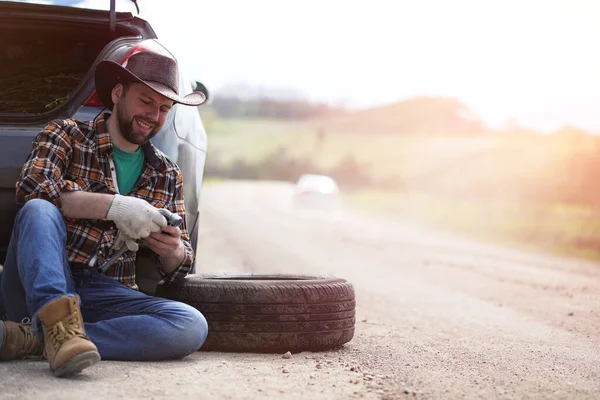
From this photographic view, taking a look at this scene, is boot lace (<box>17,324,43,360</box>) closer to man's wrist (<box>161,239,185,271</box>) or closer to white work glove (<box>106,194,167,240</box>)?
white work glove (<box>106,194,167,240</box>)

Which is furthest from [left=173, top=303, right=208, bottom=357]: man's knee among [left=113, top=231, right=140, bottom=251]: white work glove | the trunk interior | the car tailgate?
the trunk interior

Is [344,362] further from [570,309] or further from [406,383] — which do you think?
[570,309]

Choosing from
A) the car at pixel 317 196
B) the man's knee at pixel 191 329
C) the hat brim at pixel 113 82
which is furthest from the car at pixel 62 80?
the car at pixel 317 196

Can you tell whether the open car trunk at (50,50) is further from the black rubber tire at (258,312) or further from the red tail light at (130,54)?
the black rubber tire at (258,312)

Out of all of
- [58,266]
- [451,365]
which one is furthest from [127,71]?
[451,365]

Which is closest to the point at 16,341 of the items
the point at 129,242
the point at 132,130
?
the point at 129,242

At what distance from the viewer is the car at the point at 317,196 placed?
31.7 meters

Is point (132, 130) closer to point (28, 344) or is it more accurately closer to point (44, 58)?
point (28, 344)

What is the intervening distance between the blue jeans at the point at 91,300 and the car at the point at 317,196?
2697 centimetres

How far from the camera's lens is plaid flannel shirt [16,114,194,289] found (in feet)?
13.8

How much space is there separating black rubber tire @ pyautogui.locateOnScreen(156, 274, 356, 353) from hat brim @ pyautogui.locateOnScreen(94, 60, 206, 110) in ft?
3.37

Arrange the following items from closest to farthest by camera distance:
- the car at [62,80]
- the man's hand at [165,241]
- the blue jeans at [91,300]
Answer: the blue jeans at [91,300]
the man's hand at [165,241]
the car at [62,80]

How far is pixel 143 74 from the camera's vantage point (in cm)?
448

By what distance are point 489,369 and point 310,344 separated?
968 mm
